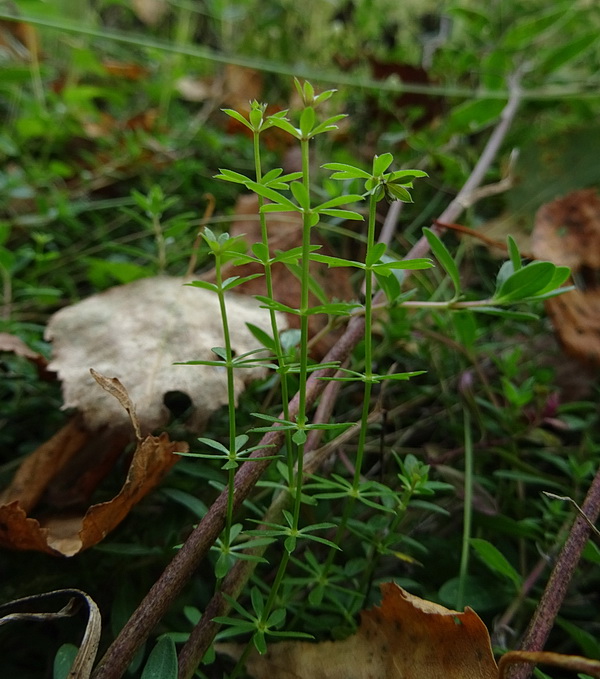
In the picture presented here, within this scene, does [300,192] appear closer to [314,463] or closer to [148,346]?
[314,463]

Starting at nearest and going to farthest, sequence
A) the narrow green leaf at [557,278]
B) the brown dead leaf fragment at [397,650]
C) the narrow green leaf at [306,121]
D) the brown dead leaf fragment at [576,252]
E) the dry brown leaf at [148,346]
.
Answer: the narrow green leaf at [306,121]
the brown dead leaf fragment at [397,650]
the narrow green leaf at [557,278]
the dry brown leaf at [148,346]
the brown dead leaf fragment at [576,252]

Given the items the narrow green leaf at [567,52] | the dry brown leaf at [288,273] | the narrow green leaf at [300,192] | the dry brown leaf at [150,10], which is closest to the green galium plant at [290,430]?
the narrow green leaf at [300,192]

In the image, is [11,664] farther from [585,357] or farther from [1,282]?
[585,357]

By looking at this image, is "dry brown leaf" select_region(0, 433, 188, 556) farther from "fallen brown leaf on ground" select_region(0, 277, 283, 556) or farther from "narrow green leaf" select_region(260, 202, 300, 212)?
"narrow green leaf" select_region(260, 202, 300, 212)

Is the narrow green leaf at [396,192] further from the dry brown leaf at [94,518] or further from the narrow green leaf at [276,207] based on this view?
the dry brown leaf at [94,518]

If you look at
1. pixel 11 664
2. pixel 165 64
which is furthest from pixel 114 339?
pixel 165 64

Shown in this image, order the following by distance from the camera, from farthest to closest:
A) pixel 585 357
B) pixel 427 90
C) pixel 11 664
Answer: pixel 427 90 → pixel 585 357 → pixel 11 664
